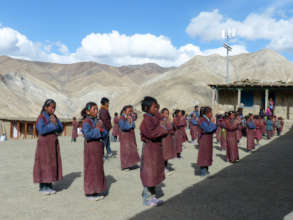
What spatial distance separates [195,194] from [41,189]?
2.80 meters

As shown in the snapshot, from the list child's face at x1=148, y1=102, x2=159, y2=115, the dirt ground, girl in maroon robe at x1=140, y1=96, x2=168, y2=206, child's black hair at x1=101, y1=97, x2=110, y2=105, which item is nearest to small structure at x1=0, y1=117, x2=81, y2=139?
the dirt ground

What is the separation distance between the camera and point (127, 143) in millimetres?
7160

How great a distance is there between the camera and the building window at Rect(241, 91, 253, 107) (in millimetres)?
24016

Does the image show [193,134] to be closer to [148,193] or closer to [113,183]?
[113,183]

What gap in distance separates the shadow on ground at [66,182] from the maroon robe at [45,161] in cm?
59

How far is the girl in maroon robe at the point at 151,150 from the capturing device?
4355 millimetres

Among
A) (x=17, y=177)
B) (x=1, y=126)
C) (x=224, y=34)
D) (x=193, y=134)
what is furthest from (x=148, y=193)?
(x=224, y=34)

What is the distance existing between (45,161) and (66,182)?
1237 millimetres

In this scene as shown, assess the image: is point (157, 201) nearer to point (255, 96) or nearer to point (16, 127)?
point (255, 96)

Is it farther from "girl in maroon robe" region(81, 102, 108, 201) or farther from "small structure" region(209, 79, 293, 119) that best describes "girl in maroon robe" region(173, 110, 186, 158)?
"small structure" region(209, 79, 293, 119)

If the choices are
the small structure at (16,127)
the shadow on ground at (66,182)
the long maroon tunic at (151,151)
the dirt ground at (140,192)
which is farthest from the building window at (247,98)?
the long maroon tunic at (151,151)

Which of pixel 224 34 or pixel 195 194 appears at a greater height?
pixel 224 34

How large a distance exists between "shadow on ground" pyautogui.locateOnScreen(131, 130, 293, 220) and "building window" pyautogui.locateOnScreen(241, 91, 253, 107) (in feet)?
57.7

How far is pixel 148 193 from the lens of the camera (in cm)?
452
